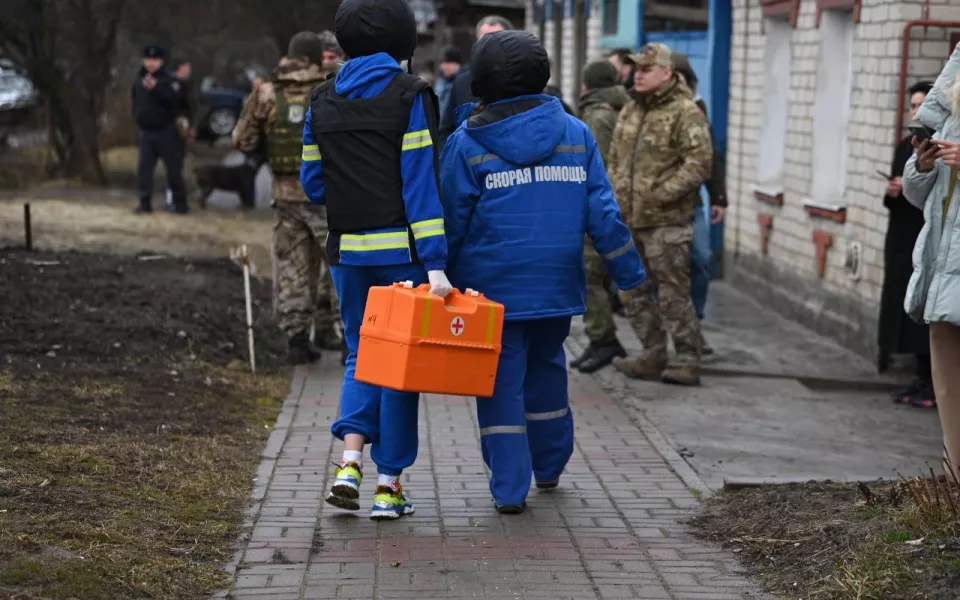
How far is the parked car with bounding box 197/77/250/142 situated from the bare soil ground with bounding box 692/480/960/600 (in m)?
26.3

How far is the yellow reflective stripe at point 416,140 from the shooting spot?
19.0 ft

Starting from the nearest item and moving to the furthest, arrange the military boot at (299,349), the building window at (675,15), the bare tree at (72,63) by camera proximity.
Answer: the military boot at (299,349)
the building window at (675,15)
the bare tree at (72,63)

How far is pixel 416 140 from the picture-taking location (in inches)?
228

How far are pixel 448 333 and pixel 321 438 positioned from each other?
2.11m

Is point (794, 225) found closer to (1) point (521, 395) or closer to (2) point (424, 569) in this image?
(1) point (521, 395)

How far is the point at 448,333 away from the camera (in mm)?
5547

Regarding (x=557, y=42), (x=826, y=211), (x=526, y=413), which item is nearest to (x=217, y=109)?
(x=557, y=42)

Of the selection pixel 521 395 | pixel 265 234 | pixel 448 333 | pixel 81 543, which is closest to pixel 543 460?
pixel 521 395

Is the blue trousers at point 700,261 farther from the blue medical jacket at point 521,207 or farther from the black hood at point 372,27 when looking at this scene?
the black hood at point 372,27

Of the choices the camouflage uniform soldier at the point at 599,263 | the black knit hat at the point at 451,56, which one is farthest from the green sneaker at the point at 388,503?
the black knit hat at the point at 451,56

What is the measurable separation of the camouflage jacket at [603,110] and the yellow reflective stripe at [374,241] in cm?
419

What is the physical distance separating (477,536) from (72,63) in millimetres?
17632

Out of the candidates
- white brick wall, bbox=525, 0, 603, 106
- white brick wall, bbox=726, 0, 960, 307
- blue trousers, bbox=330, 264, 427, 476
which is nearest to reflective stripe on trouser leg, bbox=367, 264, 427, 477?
blue trousers, bbox=330, 264, 427, 476

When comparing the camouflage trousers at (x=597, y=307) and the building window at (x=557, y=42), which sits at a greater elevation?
the building window at (x=557, y=42)
